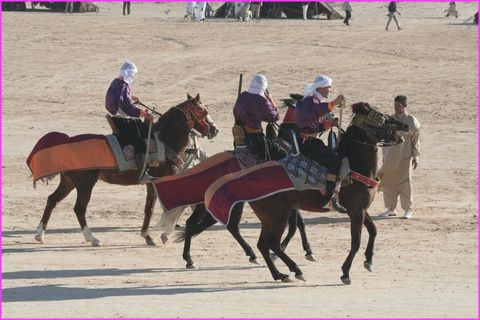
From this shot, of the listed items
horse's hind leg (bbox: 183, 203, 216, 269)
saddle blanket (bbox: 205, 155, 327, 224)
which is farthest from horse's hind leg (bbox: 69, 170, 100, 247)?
saddle blanket (bbox: 205, 155, 327, 224)

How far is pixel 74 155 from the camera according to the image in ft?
56.7

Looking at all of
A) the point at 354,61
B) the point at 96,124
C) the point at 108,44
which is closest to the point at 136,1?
the point at 108,44

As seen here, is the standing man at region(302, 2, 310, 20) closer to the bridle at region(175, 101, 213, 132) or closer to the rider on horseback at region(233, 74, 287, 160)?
the bridle at region(175, 101, 213, 132)

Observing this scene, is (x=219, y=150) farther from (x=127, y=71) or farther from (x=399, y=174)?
(x=127, y=71)

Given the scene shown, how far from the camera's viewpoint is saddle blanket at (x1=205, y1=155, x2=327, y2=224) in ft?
47.4

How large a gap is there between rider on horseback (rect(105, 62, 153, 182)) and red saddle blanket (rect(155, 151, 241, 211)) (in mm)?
1270

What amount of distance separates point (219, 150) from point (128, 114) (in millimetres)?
7923

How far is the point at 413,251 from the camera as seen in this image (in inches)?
666

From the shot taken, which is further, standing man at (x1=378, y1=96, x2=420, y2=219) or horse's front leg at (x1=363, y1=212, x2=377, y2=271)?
standing man at (x1=378, y1=96, x2=420, y2=219)

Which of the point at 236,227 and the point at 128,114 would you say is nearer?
the point at 236,227

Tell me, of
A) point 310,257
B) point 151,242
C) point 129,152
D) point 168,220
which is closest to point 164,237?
point 168,220

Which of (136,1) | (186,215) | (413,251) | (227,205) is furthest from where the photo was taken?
(136,1)

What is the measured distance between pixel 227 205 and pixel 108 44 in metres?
25.7

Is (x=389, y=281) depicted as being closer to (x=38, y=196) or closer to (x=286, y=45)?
(x=38, y=196)
